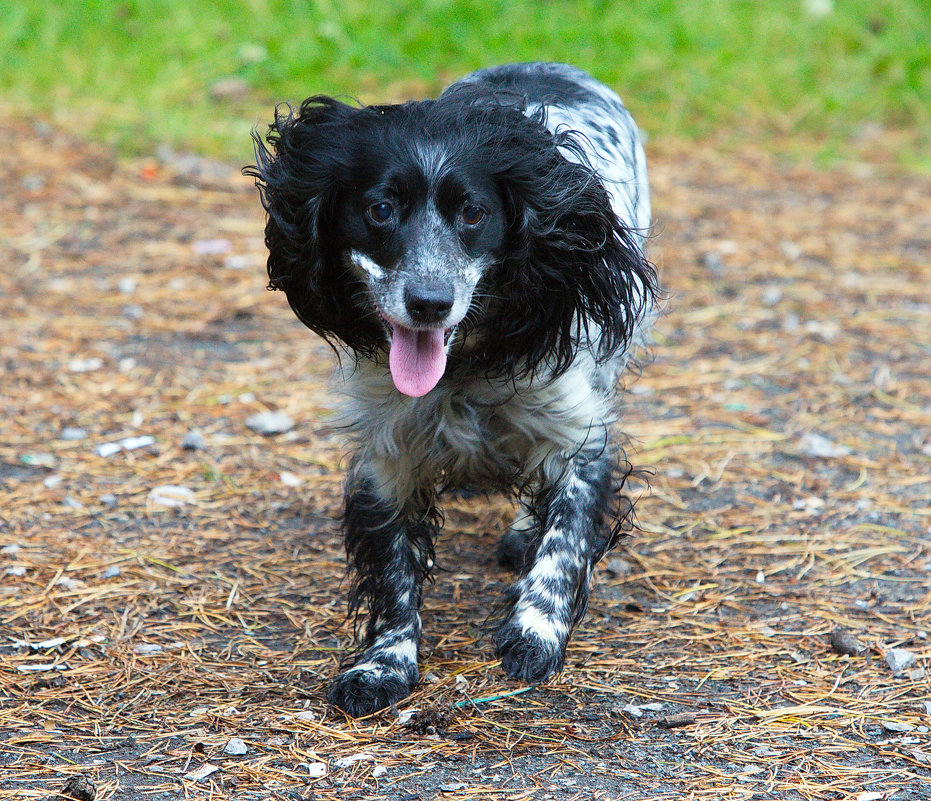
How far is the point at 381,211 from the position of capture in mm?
2920

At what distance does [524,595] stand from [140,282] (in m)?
3.62

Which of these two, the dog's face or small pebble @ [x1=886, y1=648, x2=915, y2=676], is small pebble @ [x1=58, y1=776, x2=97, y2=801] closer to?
the dog's face

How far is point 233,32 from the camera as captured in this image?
8.83 meters

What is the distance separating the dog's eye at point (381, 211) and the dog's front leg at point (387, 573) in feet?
2.57

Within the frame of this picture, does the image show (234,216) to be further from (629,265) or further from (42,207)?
(629,265)

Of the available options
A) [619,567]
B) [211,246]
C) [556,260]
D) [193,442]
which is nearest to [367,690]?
[619,567]

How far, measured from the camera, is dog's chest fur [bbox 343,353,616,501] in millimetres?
3172

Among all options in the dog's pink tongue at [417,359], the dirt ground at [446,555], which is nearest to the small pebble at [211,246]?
the dirt ground at [446,555]

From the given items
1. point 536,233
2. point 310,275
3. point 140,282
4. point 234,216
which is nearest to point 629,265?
point 536,233

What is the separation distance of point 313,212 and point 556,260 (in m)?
0.62

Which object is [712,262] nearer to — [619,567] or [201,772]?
[619,567]

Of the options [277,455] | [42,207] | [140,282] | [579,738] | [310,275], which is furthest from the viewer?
[42,207]

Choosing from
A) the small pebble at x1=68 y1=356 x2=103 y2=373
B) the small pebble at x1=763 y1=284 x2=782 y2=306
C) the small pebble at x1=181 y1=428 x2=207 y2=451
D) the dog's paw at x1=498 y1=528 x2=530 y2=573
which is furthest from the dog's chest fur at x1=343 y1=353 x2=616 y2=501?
the small pebble at x1=763 y1=284 x2=782 y2=306

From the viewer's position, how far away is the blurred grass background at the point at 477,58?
836 cm
